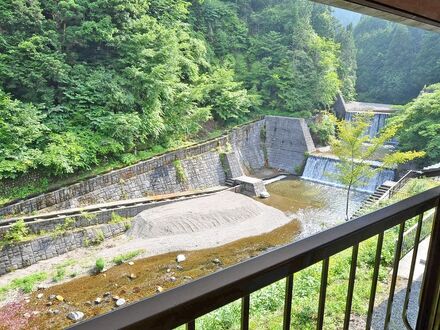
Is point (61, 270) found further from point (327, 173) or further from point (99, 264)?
point (327, 173)

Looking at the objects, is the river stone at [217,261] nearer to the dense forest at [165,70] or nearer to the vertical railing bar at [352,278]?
the dense forest at [165,70]

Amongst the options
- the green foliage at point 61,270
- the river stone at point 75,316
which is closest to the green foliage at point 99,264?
the green foliage at point 61,270

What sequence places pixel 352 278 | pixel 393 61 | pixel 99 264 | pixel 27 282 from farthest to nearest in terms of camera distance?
pixel 393 61
pixel 99 264
pixel 27 282
pixel 352 278

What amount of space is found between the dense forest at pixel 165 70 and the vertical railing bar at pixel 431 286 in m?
9.98

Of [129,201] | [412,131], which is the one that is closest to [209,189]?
[129,201]

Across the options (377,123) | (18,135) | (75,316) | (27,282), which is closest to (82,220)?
(27,282)

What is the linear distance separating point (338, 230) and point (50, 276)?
8.42 m

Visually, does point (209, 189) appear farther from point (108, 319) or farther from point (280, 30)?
point (108, 319)

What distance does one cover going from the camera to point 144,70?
12258 millimetres

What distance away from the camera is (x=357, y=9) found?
0.94m

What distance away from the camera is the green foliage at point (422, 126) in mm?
11789

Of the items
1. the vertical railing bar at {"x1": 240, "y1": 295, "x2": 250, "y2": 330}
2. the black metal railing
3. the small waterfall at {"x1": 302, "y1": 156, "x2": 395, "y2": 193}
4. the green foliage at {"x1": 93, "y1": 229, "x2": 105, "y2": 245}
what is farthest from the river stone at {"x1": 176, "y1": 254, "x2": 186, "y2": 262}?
the vertical railing bar at {"x1": 240, "y1": 295, "x2": 250, "y2": 330}

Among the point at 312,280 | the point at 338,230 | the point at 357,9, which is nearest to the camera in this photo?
the point at 338,230

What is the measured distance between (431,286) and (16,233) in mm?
8542
